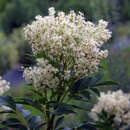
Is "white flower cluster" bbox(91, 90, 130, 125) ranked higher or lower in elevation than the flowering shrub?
higher

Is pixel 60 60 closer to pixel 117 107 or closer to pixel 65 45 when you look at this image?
pixel 65 45

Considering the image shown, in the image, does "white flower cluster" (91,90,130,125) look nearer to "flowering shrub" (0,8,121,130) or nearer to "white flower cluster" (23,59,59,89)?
"flowering shrub" (0,8,121,130)

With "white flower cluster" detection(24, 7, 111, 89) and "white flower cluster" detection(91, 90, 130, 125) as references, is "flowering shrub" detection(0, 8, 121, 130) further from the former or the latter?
"white flower cluster" detection(91, 90, 130, 125)

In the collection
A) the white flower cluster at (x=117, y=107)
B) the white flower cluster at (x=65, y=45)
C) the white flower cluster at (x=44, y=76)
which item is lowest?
the white flower cluster at (x=44, y=76)

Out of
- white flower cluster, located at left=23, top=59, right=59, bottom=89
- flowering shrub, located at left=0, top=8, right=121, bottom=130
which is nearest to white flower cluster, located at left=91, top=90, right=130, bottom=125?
flowering shrub, located at left=0, top=8, right=121, bottom=130

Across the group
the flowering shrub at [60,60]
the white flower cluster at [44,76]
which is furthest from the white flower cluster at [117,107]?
the white flower cluster at [44,76]

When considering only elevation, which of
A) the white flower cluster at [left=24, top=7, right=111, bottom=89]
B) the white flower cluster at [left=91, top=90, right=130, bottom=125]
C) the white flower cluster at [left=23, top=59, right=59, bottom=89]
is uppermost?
the white flower cluster at [left=91, top=90, right=130, bottom=125]

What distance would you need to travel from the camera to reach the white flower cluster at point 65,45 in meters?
1.54

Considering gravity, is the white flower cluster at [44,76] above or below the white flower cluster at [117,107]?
below

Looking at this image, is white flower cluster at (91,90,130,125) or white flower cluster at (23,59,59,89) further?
white flower cluster at (91,90,130,125)

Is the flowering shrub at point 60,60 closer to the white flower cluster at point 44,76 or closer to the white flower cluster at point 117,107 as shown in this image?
the white flower cluster at point 44,76

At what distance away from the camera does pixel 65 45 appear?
1.54 m

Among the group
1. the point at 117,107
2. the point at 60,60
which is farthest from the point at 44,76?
the point at 117,107

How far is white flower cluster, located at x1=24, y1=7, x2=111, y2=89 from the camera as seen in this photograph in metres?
1.54
